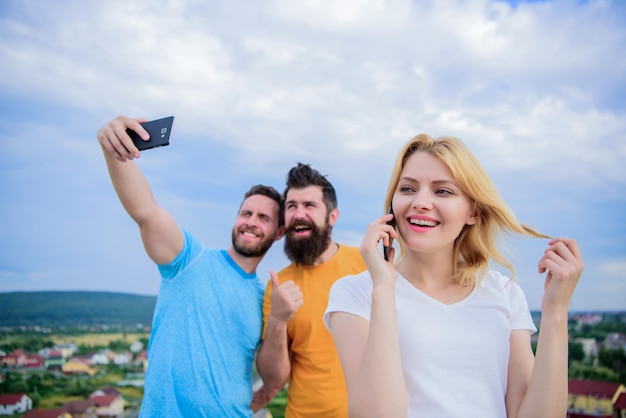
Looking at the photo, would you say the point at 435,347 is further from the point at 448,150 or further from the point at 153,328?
the point at 153,328

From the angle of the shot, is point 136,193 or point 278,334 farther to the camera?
point 278,334

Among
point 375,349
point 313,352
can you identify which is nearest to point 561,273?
point 375,349

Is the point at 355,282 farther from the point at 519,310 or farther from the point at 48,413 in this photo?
the point at 48,413

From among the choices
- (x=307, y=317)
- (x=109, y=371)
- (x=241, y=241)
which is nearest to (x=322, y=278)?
(x=307, y=317)

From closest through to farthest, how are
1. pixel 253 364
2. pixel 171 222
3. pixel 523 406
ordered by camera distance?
pixel 523 406 < pixel 171 222 < pixel 253 364

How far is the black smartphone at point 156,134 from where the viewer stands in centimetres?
190

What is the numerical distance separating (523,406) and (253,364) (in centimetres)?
191

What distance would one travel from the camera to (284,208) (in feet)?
11.8

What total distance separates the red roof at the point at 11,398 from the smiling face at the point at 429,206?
301 inches

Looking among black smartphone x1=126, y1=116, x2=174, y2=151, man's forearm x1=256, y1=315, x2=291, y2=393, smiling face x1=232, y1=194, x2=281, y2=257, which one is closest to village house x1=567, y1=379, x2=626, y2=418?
man's forearm x1=256, y1=315, x2=291, y2=393

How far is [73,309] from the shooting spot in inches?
321

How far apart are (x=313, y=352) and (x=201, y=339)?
687mm

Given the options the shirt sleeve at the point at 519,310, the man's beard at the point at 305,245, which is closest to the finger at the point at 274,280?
the man's beard at the point at 305,245

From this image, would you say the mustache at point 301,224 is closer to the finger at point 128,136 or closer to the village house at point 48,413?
the finger at point 128,136
